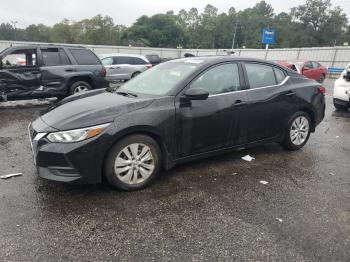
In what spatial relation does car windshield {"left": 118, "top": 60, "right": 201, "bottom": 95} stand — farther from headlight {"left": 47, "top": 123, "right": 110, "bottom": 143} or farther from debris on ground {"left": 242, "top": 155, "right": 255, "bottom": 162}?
Result: debris on ground {"left": 242, "top": 155, "right": 255, "bottom": 162}

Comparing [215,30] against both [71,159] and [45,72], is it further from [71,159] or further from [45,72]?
[71,159]

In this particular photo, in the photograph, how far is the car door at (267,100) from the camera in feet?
15.9

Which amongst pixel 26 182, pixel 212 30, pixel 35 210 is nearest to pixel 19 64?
pixel 26 182

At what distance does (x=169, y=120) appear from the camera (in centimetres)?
399

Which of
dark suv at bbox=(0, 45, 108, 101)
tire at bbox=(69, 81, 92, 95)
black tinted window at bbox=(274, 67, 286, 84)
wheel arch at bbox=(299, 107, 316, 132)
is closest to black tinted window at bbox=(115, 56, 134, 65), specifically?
dark suv at bbox=(0, 45, 108, 101)

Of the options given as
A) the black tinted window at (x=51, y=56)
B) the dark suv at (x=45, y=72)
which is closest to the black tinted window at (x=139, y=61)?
the dark suv at (x=45, y=72)

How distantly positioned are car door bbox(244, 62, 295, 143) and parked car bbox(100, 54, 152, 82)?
36.3 ft

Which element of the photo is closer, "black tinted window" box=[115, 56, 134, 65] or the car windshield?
the car windshield

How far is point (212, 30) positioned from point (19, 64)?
102 meters

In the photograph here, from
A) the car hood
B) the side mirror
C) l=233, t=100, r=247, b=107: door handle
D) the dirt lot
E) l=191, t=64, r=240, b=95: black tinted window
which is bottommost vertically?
the dirt lot

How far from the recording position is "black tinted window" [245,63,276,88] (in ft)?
16.0

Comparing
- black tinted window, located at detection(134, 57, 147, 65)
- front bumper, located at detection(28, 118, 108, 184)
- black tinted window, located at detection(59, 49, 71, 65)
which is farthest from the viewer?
black tinted window, located at detection(134, 57, 147, 65)

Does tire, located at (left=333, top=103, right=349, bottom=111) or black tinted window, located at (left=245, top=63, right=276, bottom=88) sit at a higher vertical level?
black tinted window, located at (left=245, top=63, right=276, bottom=88)

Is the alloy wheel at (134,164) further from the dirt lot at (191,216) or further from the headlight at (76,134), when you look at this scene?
the headlight at (76,134)
